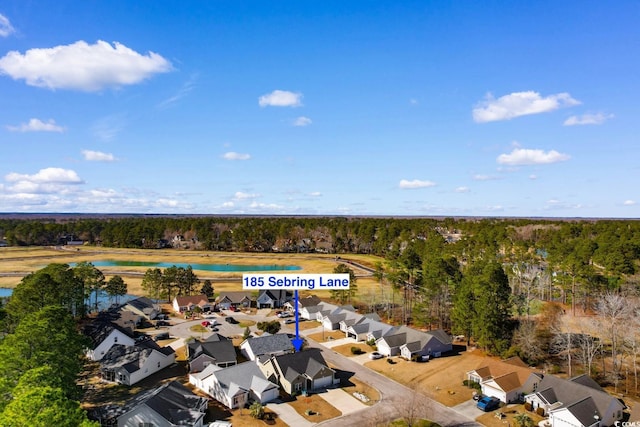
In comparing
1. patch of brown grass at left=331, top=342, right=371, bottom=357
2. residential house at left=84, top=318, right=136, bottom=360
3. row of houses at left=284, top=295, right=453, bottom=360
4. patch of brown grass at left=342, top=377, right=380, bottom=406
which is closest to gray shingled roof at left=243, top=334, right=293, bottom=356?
patch of brown grass at left=331, top=342, right=371, bottom=357

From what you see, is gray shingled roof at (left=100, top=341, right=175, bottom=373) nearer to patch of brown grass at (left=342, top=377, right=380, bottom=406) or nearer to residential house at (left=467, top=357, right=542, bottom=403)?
patch of brown grass at (left=342, top=377, right=380, bottom=406)

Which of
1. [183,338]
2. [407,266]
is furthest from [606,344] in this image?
[183,338]

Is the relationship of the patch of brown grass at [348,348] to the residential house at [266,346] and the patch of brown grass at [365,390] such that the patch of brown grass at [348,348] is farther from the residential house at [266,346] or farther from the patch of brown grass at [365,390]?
the patch of brown grass at [365,390]

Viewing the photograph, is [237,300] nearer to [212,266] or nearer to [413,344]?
[413,344]

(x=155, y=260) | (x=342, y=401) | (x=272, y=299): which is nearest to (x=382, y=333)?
(x=342, y=401)

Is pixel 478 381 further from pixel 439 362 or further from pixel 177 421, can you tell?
pixel 177 421

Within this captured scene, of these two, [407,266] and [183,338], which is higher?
[407,266]
